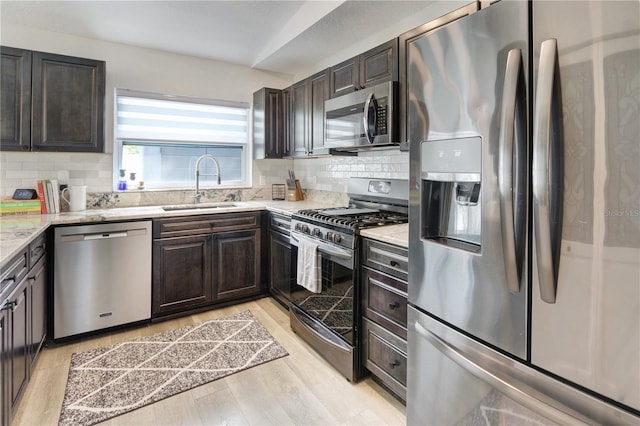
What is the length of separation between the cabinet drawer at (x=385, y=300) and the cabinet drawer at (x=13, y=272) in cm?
180

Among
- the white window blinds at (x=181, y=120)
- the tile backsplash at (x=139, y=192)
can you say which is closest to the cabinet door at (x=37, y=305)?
the tile backsplash at (x=139, y=192)

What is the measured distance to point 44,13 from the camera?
2.79m

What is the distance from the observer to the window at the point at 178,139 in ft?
11.6

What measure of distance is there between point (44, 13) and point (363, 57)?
8.46 ft

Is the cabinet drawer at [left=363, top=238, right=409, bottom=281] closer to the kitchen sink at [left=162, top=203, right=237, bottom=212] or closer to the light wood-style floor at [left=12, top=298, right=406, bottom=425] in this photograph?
the light wood-style floor at [left=12, top=298, right=406, bottom=425]

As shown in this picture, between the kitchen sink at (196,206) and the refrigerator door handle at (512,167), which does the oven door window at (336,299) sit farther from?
the kitchen sink at (196,206)

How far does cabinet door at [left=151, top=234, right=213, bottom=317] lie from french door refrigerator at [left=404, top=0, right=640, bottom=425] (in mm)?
2350

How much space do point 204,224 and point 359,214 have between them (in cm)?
148

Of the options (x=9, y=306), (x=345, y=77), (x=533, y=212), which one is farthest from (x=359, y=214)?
(x=9, y=306)

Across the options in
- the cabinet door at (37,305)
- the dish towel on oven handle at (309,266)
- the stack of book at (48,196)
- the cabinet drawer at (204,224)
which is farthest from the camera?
the cabinet drawer at (204,224)

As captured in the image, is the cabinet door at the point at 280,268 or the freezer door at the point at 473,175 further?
the cabinet door at the point at 280,268

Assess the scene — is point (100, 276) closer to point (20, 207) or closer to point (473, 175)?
point (20, 207)

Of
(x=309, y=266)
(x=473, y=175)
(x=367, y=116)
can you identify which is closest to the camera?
(x=473, y=175)

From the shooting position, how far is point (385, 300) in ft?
6.57
